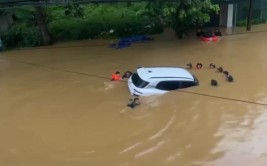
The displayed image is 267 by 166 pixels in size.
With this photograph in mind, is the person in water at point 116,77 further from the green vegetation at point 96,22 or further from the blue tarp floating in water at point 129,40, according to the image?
the green vegetation at point 96,22

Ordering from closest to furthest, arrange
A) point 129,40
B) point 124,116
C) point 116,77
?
1. point 124,116
2. point 116,77
3. point 129,40

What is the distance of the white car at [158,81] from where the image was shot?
607 inches

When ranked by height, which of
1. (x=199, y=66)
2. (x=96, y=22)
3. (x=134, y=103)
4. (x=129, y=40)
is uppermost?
(x=96, y=22)

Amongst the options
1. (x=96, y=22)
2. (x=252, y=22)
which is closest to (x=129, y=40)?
(x=96, y=22)

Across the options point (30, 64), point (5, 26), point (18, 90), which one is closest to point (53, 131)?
point (18, 90)

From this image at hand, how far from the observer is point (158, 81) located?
1544cm

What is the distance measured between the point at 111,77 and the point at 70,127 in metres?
5.07

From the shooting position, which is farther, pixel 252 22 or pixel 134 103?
pixel 252 22

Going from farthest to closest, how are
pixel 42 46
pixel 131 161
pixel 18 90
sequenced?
pixel 42 46 → pixel 18 90 → pixel 131 161

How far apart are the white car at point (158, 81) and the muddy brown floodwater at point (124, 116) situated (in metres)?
0.33

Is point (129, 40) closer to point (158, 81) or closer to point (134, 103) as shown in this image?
point (158, 81)

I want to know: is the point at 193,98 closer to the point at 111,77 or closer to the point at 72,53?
the point at 111,77

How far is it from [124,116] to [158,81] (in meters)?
1.96

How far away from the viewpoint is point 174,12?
78.0 ft
